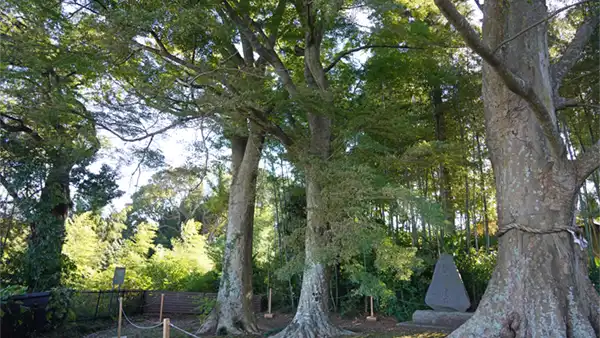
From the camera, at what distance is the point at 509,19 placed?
181 inches

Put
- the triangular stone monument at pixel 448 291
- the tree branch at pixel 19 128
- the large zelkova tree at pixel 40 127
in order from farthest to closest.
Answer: the tree branch at pixel 19 128, the large zelkova tree at pixel 40 127, the triangular stone monument at pixel 448 291

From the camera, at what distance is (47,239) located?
7.98 meters

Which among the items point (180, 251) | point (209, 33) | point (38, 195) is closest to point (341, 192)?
point (209, 33)

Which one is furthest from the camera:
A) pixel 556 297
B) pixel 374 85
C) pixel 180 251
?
pixel 180 251

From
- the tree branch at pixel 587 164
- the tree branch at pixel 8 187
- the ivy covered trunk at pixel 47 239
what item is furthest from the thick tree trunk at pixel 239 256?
the tree branch at pixel 587 164

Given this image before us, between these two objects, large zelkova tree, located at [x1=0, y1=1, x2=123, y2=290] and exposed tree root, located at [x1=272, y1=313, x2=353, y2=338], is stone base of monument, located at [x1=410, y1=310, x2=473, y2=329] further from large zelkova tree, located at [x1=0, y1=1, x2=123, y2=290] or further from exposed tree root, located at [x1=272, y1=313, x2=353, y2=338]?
large zelkova tree, located at [x1=0, y1=1, x2=123, y2=290]

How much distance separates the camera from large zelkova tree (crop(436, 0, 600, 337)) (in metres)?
3.55

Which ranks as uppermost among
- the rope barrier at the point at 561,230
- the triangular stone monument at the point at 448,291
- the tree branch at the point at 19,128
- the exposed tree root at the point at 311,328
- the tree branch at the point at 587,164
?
the tree branch at the point at 19,128

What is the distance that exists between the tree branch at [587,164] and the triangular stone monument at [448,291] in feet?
8.08

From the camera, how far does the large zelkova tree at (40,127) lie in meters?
6.35

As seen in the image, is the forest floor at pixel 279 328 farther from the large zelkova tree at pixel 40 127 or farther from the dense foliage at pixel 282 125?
the large zelkova tree at pixel 40 127

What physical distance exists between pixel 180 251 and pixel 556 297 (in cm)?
1172

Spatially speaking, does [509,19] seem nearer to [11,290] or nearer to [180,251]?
[11,290]

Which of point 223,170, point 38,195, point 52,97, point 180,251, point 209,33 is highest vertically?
point 209,33
